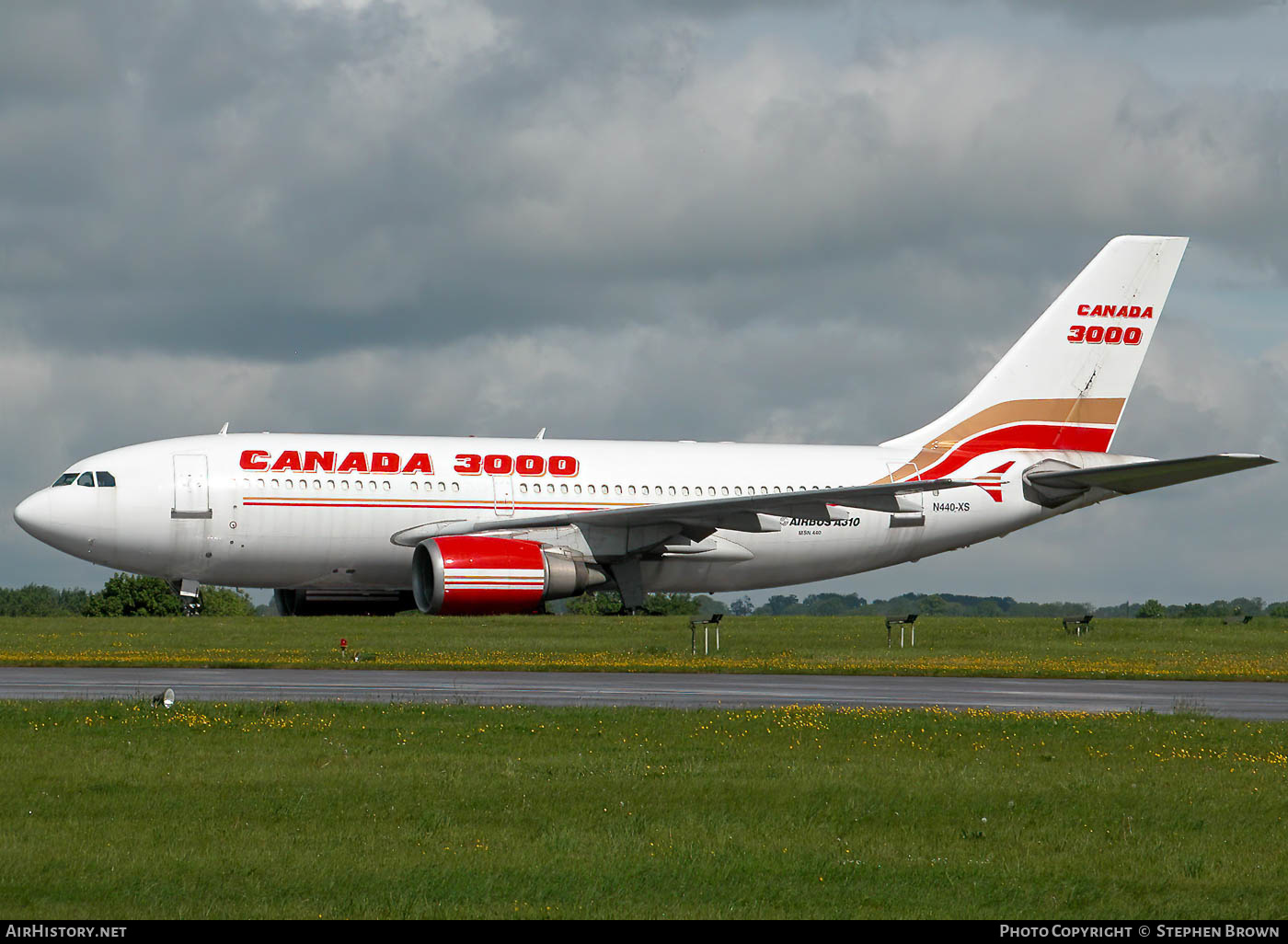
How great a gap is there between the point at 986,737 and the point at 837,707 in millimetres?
3255

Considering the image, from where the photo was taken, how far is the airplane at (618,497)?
120 ft

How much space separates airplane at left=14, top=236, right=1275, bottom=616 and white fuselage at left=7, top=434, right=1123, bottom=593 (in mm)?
51

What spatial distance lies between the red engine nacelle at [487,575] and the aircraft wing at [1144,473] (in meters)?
15.7

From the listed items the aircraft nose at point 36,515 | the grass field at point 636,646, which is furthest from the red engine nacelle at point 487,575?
the aircraft nose at point 36,515

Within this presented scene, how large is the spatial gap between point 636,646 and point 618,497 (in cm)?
943

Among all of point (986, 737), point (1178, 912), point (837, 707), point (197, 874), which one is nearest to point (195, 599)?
point (837, 707)

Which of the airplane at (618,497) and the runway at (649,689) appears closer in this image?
the runway at (649,689)

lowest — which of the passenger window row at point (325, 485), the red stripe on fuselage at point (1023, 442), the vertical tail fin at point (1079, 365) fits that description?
the passenger window row at point (325, 485)

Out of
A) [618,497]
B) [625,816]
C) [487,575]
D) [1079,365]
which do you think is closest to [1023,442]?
[1079,365]

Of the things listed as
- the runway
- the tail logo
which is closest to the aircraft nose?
the runway

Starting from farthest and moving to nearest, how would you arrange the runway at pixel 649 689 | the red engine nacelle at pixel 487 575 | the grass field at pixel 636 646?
the red engine nacelle at pixel 487 575 → the grass field at pixel 636 646 → the runway at pixel 649 689

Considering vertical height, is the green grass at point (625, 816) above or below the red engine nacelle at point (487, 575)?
below

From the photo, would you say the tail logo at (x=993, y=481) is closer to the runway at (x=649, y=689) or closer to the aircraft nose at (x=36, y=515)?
the runway at (x=649, y=689)

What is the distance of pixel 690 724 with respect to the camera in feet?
54.7
